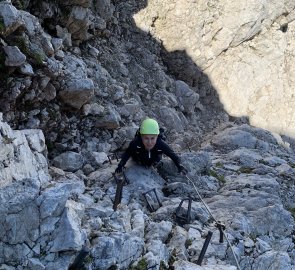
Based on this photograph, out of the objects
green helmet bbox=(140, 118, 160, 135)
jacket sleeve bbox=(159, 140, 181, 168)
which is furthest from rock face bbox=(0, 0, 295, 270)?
green helmet bbox=(140, 118, 160, 135)

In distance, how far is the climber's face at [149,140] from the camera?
10.7 metres

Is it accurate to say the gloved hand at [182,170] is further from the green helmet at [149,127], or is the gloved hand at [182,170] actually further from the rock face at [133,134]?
the green helmet at [149,127]

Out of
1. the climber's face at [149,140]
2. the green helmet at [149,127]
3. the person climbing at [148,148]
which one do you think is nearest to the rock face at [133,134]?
the person climbing at [148,148]

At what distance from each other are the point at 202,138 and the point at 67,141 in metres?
8.18

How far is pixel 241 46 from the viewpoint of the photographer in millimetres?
22922

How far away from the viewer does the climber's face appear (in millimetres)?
10695

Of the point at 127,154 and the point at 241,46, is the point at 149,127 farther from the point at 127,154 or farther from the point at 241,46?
the point at 241,46

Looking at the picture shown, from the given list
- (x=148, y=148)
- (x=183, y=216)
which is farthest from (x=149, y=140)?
(x=183, y=216)

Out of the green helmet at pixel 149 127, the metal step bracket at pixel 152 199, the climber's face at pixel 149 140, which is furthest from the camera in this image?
the climber's face at pixel 149 140

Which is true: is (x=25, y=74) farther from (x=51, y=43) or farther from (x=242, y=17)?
(x=242, y=17)

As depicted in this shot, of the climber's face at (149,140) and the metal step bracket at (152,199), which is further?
the climber's face at (149,140)

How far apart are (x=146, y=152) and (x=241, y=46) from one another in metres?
Answer: 14.1

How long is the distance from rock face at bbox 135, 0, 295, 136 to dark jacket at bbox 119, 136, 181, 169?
10.4 m

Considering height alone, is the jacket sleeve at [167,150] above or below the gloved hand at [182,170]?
above
